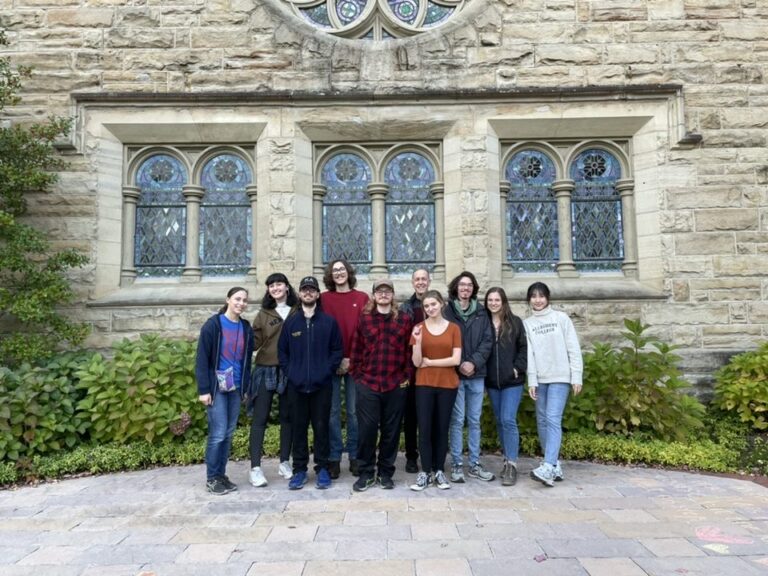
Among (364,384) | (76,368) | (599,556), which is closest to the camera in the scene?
(599,556)

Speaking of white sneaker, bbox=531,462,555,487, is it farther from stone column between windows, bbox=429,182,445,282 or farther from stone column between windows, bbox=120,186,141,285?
stone column between windows, bbox=120,186,141,285

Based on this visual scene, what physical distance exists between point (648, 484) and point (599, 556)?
178 centimetres

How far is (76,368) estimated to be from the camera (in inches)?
224

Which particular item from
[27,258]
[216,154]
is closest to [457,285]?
[216,154]

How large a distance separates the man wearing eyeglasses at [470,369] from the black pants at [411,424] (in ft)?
1.14

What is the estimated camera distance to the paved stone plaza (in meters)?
2.97

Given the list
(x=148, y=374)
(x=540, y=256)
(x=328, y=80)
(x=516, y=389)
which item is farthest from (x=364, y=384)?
(x=328, y=80)

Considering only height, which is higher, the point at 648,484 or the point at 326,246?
the point at 326,246

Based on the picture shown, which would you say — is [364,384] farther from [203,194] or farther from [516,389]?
[203,194]

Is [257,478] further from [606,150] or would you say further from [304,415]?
[606,150]

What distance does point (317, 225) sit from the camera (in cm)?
712

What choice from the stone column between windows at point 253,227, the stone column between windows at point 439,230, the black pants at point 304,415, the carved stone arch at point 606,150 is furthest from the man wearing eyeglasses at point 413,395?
the carved stone arch at point 606,150

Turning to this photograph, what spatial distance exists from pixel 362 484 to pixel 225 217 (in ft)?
14.2

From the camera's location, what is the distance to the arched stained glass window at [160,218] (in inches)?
280
